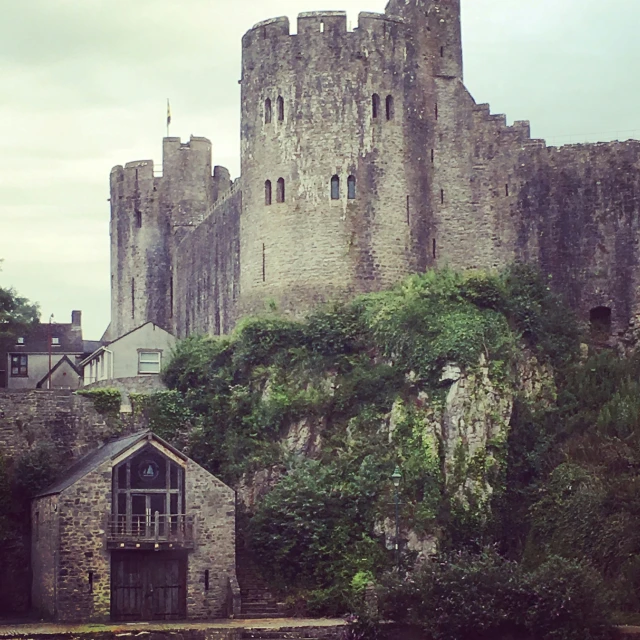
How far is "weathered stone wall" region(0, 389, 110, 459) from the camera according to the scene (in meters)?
47.7

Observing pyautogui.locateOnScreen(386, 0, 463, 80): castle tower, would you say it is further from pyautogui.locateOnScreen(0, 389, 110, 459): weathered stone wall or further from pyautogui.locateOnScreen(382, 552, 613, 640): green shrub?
pyautogui.locateOnScreen(382, 552, 613, 640): green shrub

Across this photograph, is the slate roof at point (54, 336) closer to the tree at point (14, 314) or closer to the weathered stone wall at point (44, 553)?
the tree at point (14, 314)

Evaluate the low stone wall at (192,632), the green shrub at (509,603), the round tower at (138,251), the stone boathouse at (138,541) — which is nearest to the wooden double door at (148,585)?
A: the stone boathouse at (138,541)

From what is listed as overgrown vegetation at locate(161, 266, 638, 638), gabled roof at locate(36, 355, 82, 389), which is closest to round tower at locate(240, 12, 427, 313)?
overgrown vegetation at locate(161, 266, 638, 638)

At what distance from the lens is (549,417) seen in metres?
45.8

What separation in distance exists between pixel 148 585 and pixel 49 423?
21.7 feet

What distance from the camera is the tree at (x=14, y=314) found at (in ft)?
216

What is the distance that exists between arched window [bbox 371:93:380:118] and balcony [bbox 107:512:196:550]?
13414 millimetres

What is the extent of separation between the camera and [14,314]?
234 feet

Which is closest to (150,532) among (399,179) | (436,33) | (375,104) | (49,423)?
(49,423)

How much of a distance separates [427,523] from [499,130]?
13130 mm

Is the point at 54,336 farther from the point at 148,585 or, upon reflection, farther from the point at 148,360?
the point at 148,585

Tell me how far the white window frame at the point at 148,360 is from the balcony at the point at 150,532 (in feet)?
37.8

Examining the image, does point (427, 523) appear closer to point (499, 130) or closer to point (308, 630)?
point (308, 630)
